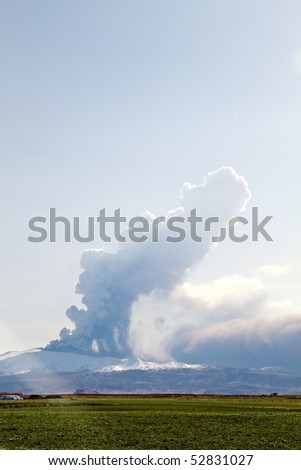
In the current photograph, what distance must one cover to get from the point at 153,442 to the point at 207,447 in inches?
231

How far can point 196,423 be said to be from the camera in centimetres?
8025

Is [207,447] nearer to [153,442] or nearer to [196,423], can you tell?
[153,442]

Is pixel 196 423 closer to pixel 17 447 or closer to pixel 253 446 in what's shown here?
pixel 253 446

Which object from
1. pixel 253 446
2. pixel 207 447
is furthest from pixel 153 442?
pixel 253 446

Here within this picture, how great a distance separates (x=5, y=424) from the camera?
79.5m

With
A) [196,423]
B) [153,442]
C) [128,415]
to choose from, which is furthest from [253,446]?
[128,415]
